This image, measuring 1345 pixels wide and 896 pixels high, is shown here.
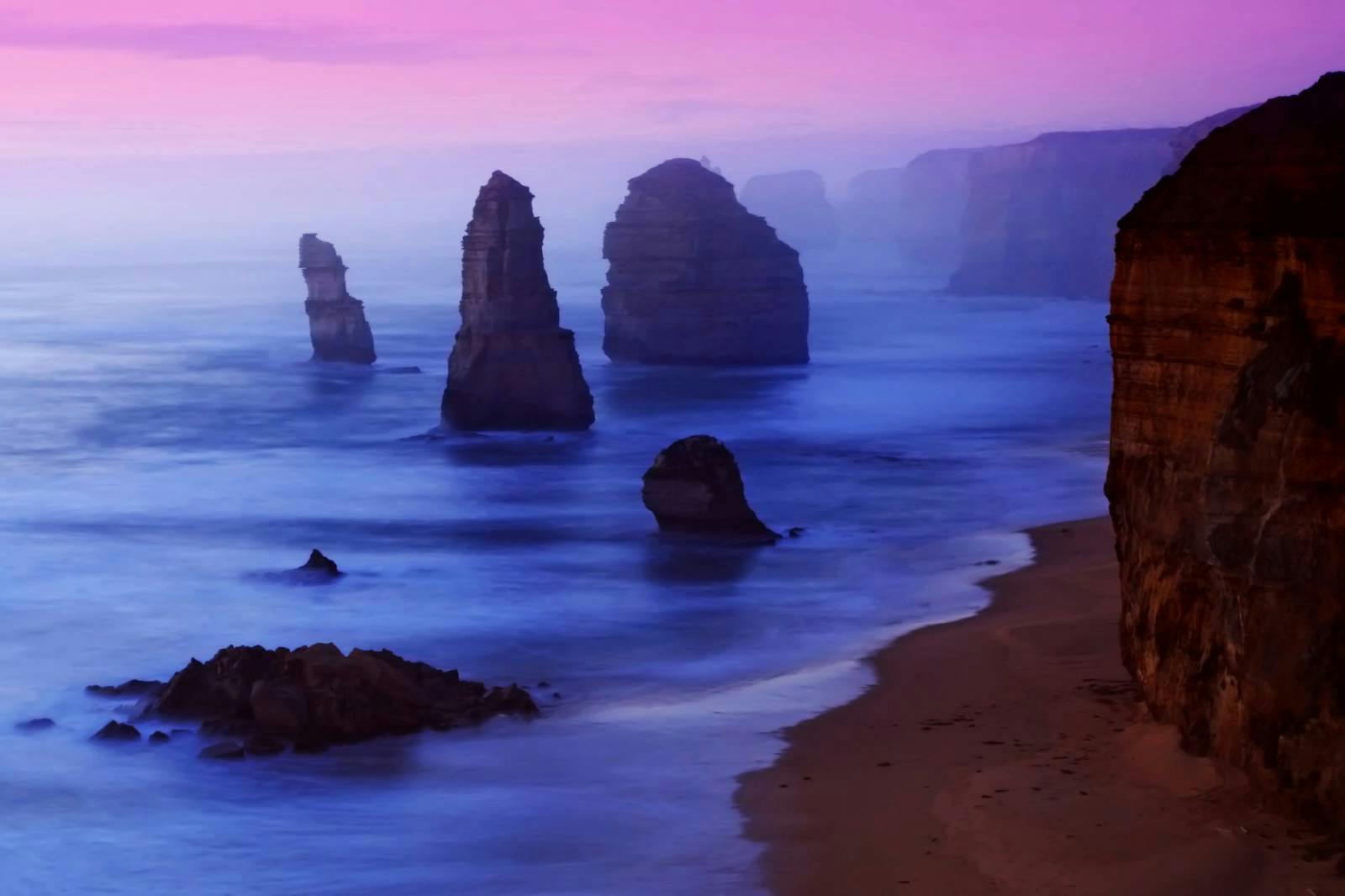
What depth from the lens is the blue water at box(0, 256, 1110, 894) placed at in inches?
695

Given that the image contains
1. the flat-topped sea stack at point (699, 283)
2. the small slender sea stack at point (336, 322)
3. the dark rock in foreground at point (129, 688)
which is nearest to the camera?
the dark rock in foreground at point (129, 688)

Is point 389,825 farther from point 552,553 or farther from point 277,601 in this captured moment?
point 552,553

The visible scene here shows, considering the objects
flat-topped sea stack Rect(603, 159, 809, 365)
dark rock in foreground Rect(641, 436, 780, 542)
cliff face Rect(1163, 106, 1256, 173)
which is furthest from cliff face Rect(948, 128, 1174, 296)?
dark rock in foreground Rect(641, 436, 780, 542)

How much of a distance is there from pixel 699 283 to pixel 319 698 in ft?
206

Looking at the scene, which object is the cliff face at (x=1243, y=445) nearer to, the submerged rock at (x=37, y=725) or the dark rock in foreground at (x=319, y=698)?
the dark rock in foreground at (x=319, y=698)

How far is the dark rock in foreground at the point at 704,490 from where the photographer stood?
3394cm

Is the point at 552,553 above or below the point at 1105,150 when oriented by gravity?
below

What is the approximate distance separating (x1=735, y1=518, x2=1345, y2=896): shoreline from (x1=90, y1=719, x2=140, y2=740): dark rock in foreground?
7.62m

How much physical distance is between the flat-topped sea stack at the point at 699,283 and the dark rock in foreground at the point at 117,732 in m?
61.4

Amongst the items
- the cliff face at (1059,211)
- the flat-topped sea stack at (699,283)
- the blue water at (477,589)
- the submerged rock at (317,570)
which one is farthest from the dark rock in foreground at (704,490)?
the cliff face at (1059,211)

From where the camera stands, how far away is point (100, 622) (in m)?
29.8

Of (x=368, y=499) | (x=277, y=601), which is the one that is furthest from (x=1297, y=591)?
(x=368, y=499)

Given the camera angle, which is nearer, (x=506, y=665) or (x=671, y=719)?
(x=671, y=719)

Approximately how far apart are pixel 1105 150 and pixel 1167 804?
499 ft
